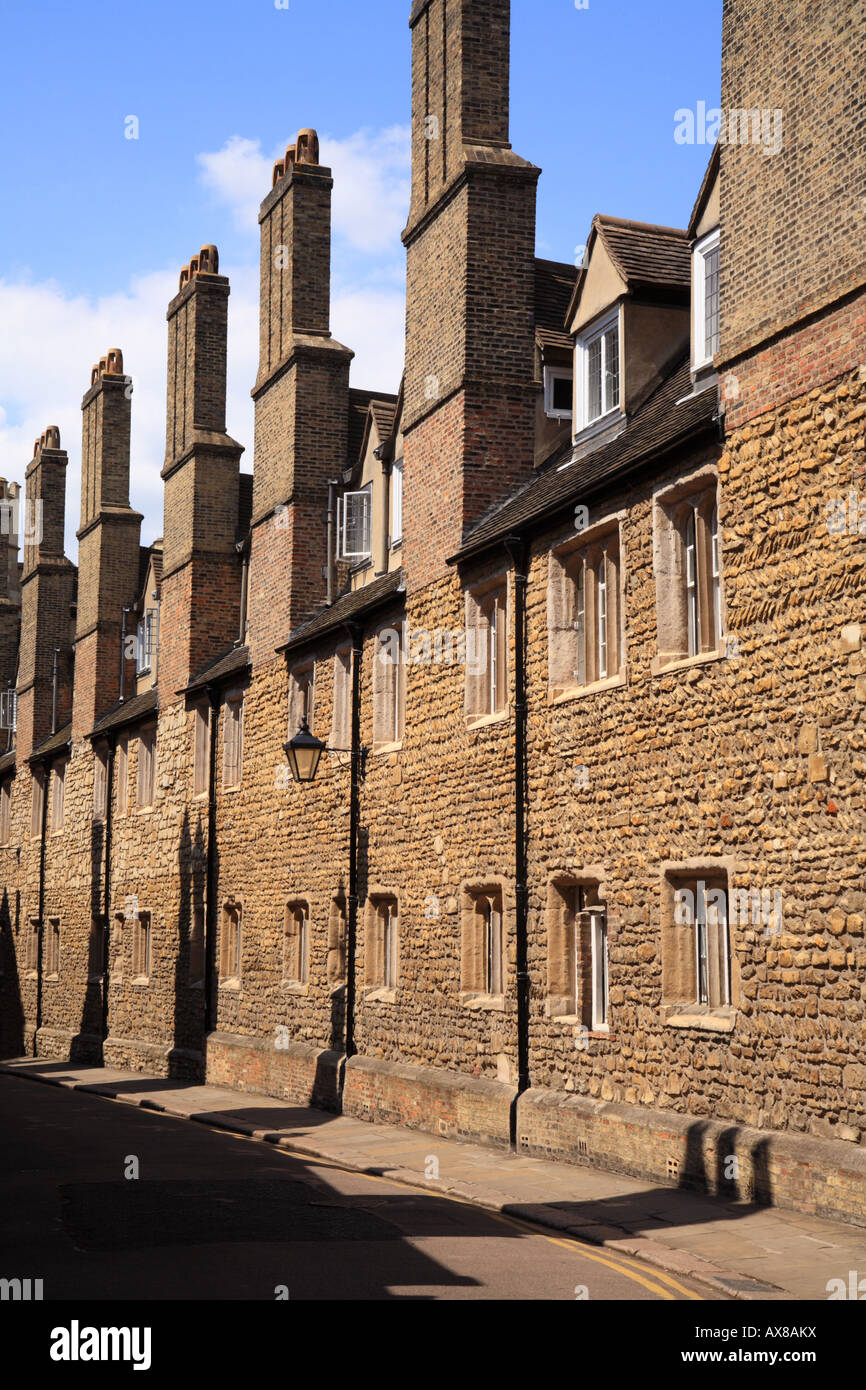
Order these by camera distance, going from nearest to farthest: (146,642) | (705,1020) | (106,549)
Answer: (705,1020), (146,642), (106,549)

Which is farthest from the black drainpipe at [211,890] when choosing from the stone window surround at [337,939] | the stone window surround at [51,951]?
the stone window surround at [51,951]

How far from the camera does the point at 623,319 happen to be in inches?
675

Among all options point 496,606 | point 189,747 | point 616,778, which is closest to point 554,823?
point 616,778

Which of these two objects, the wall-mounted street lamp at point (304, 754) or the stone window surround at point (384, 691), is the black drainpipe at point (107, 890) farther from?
the wall-mounted street lamp at point (304, 754)

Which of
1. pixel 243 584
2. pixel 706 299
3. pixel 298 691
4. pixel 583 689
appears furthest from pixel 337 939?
pixel 706 299

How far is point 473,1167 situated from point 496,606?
636 cm

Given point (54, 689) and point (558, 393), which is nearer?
point (558, 393)

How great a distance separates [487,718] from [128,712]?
18.3m

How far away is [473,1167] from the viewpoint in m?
15.3

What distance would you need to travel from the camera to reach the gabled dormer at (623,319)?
17.2 m

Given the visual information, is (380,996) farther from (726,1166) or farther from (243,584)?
(243,584)

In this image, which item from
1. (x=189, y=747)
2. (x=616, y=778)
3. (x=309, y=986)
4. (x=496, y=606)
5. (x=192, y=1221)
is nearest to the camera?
(x=192, y=1221)

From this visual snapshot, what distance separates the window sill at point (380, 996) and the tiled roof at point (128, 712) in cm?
1298
